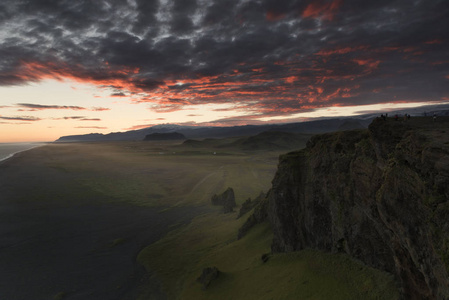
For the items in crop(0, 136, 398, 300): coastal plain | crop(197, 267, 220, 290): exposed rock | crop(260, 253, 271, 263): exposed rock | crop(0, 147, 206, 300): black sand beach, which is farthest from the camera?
crop(0, 147, 206, 300): black sand beach

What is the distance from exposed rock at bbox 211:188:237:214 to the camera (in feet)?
150

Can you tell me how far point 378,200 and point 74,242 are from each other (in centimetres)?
3956

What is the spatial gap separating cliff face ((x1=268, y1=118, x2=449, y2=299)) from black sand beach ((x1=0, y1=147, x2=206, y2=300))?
54.0 feet

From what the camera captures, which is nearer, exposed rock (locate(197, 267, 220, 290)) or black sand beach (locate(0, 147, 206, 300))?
exposed rock (locate(197, 267, 220, 290))

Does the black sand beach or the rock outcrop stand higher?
the rock outcrop

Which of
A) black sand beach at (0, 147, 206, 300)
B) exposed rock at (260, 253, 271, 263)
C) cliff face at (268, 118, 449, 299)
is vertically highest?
cliff face at (268, 118, 449, 299)

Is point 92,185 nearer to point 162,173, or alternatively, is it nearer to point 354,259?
point 162,173

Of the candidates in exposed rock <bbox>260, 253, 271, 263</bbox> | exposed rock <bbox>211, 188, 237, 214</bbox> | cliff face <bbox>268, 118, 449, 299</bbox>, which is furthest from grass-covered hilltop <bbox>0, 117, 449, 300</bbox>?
exposed rock <bbox>211, 188, 237, 214</bbox>

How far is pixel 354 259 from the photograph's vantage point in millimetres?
15586

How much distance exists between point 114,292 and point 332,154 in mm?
25312

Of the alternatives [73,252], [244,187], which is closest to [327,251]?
[73,252]

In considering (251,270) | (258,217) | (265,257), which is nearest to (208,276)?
(251,270)

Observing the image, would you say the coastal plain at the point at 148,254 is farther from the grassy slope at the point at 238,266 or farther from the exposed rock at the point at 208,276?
the exposed rock at the point at 208,276

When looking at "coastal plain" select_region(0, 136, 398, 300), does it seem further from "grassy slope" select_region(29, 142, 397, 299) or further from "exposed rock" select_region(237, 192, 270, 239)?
"exposed rock" select_region(237, 192, 270, 239)
